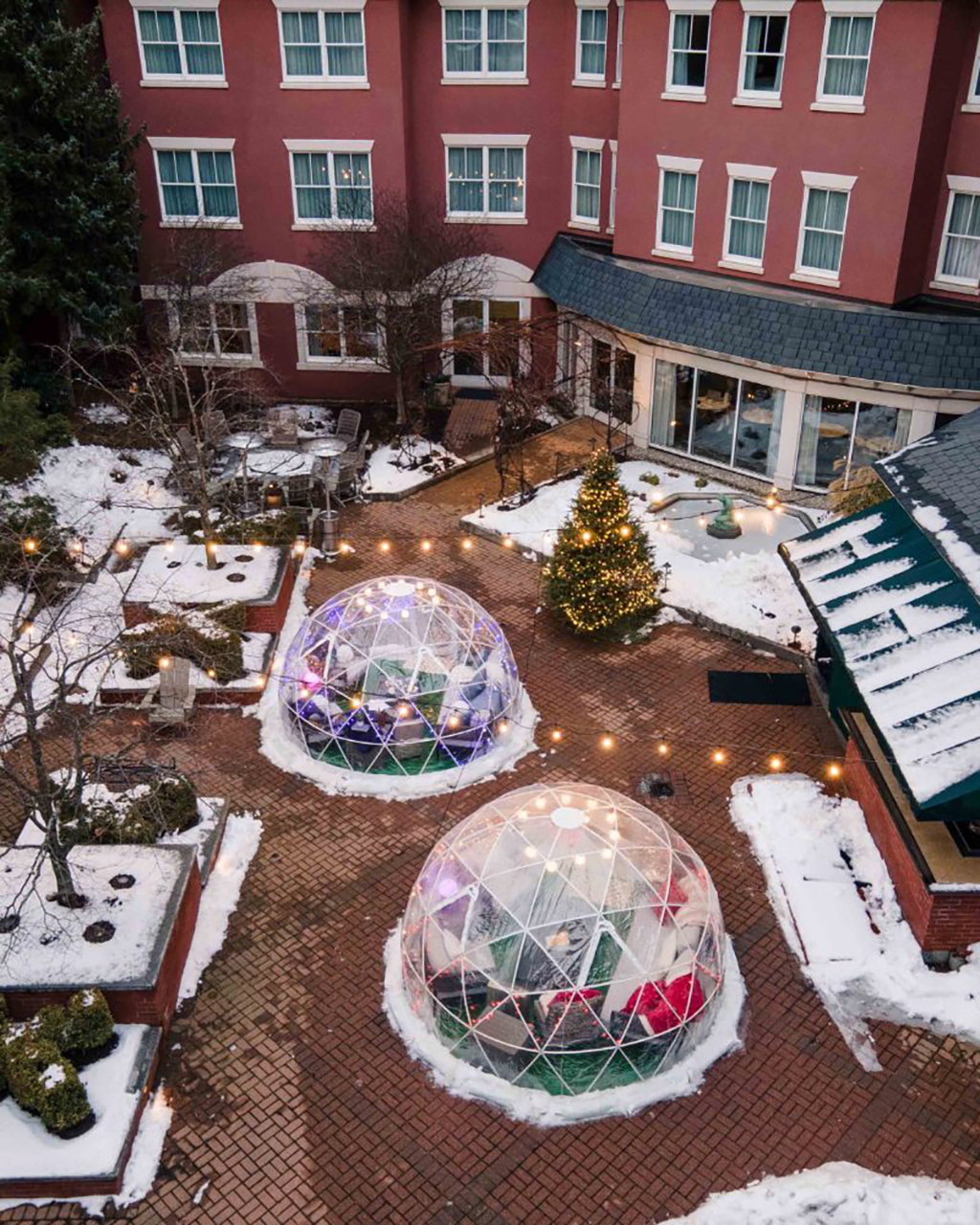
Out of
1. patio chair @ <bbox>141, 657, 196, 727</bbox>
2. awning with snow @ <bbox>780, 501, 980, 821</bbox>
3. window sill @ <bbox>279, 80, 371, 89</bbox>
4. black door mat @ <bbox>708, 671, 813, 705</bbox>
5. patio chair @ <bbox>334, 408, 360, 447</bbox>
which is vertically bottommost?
black door mat @ <bbox>708, 671, 813, 705</bbox>

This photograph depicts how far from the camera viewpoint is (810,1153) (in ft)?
35.4

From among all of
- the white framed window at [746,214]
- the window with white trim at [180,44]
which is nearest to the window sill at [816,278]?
the white framed window at [746,214]

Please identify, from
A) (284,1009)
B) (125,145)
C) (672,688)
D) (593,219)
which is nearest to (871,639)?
(672,688)

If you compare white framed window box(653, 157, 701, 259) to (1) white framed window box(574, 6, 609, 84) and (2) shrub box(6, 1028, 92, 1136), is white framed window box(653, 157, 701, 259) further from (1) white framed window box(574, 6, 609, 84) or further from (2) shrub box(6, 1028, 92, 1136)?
Result: (2) shrub box(6, 1028, 92, 1136)

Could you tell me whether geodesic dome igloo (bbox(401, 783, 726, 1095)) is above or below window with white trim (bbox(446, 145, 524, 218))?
below

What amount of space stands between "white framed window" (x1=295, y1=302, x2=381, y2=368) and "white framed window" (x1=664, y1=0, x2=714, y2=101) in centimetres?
814

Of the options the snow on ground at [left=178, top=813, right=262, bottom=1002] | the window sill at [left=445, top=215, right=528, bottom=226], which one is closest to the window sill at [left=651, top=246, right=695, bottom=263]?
the window sill at [left=445, top=215, right=528, bottom=226]

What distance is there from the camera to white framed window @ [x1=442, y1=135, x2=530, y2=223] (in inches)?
1032

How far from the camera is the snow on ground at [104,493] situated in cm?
2203

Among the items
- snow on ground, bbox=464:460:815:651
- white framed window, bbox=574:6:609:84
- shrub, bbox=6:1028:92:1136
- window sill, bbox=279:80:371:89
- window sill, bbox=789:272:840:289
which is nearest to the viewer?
shrub, bbox=6:1028:92:1136

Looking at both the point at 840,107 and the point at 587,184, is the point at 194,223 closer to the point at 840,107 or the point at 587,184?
the point at 587,184

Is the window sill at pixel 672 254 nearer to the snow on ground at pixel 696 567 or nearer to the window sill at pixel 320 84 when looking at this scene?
the snow on ground at pixel 696 567

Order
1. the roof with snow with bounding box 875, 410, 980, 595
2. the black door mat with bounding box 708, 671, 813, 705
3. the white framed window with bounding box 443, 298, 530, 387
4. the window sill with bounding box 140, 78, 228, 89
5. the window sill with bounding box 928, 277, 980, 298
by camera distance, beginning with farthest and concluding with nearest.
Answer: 1. the white framed window with bounding box 443, 298, 530, 387
2. the window sill with bounding box 140, 78, 228, 89
3. the window sill with bounding box 928, 277, 980, 298
4. the black door mat with bounding box 708, 671, 813, 705
5. the roof with snow with bounding box 875, 410, 980, 595

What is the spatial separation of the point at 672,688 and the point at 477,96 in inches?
617
